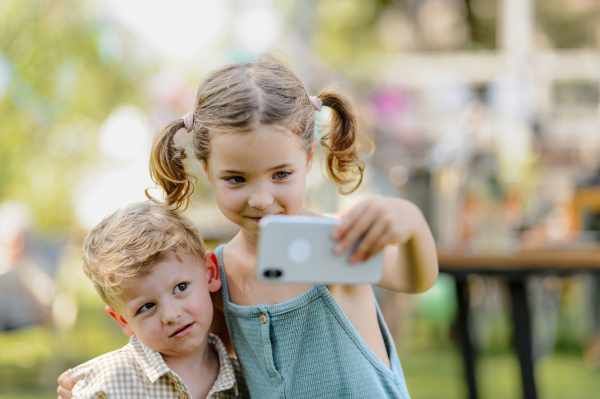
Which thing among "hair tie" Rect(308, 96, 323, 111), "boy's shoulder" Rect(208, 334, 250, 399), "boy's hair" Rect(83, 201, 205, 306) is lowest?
"boy's shoulder" Rect(208, 334, 250, 399)

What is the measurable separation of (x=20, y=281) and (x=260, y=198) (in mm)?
4041

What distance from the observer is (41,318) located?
522cm

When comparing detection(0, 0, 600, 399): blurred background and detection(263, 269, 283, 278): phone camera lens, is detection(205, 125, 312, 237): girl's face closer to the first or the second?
detection(263, 269, 283, 278): phone camera lens

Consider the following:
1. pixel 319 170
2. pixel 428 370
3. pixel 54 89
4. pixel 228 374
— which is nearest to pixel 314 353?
pixel 228 374

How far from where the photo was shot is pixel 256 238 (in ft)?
5.53

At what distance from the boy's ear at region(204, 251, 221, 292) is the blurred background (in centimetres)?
180

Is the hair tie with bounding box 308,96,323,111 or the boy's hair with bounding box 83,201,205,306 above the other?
the hair tie with bounding box 308,96,323,111

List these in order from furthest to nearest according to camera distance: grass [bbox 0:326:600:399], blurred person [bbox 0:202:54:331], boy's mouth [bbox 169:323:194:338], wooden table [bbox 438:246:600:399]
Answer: blurred person [bbox 0:202:54:331]
grass [bbox 0:326:600:399]
wooden table [bbox 438:246:600:399]
boy's mouth [bbox 169:323:194:338]

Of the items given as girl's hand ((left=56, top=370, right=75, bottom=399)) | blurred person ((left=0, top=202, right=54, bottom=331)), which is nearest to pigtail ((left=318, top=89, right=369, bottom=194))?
girl's hand ((left=56, top=370, right=75, bottom=399))

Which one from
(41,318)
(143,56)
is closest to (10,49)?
(143,56)

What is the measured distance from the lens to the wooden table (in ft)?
10.2

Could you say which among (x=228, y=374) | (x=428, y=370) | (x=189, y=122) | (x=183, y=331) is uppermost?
(x=189, y=122)

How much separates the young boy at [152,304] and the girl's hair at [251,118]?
0.35ft

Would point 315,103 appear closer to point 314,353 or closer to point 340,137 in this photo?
point 340,137
